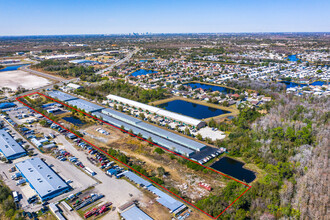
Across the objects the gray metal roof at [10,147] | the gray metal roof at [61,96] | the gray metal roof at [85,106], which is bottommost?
the gray metal roof at [10,147]

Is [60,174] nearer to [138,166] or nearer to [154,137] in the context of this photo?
[138,166]

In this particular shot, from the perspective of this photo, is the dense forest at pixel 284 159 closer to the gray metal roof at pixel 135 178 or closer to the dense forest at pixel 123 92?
the gray metal roof at pixel 135 178

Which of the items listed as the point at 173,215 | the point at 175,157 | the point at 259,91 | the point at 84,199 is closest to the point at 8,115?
the point at 84,199

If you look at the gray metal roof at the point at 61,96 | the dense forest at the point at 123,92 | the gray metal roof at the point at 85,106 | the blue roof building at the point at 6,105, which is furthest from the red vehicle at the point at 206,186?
the blue roof building at the point at 6,105

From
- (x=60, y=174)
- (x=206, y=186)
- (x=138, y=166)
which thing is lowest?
(x=206, y=186)

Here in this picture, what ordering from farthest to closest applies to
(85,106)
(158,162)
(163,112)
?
(85,106) < (163,112) < (158,162)

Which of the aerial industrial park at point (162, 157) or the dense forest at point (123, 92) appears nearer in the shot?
the aerial industrial park at point (162, 157)

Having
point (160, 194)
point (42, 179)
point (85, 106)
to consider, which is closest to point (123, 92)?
point (85, 106)

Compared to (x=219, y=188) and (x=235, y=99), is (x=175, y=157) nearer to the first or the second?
(x=219, y=188)
